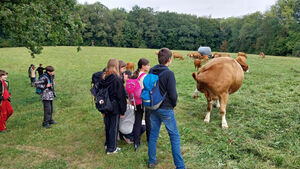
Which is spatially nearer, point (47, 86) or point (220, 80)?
point (220, 80)

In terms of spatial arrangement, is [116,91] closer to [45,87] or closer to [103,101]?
[103,101]

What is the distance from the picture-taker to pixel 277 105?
7703 millimetres

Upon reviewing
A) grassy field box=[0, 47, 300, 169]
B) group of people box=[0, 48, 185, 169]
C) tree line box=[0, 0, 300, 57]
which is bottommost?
grassy field box=[0, 47, 300, 169]

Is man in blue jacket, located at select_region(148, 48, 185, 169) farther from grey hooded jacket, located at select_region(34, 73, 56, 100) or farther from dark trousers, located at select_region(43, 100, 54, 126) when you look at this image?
dark trousers, located at select_region(43, 100, 54, 126)

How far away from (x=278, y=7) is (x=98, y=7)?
185ft

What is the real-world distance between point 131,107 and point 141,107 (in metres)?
0.47

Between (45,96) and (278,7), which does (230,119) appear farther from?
(278,7)

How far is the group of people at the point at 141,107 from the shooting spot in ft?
12.9

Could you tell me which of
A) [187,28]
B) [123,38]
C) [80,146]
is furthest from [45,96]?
[187,28]

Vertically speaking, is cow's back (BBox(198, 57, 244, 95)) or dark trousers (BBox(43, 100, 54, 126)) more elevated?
cow's back (BBox(198, 57, 244, 95))

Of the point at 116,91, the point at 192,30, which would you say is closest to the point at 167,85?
the point at 116,91

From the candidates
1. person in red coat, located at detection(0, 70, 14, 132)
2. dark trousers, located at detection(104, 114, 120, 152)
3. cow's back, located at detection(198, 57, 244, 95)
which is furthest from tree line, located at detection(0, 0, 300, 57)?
dark trousers, located at detection(104, 114, 120, 152)

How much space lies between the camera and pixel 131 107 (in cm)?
543

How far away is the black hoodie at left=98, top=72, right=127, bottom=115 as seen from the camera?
4684 millimetres
